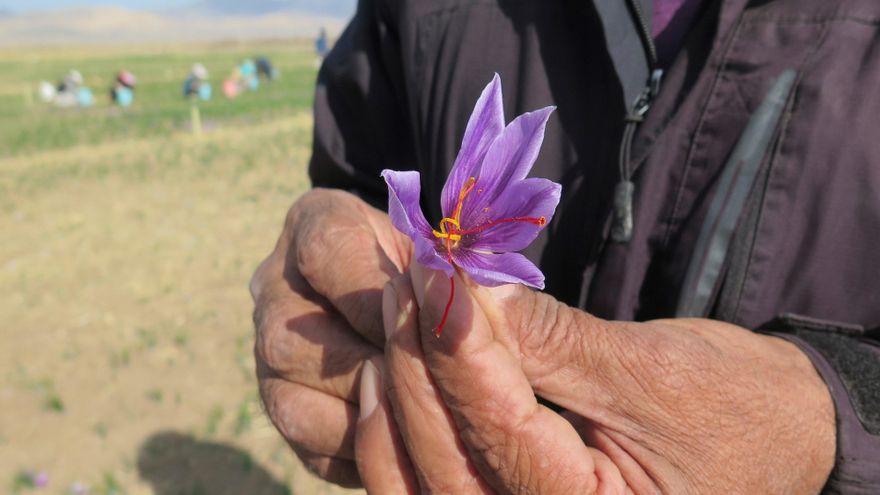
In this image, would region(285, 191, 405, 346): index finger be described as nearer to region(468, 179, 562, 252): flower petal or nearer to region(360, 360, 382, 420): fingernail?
region(360, 360, 382, 420): fingernail

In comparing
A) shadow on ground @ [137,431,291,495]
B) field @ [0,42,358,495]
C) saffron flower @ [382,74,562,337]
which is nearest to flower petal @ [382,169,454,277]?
saffron flower @ [382,74,562,337]

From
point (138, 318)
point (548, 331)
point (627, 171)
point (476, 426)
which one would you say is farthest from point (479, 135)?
point (138, 318)

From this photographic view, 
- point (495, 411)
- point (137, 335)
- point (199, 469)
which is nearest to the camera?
point (495, 411)

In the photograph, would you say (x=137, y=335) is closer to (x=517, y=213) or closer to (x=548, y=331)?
(x=548, y=331)

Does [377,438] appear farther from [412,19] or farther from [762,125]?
[412,19]

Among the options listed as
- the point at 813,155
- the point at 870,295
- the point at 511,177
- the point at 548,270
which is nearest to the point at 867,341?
the point at 870,295
